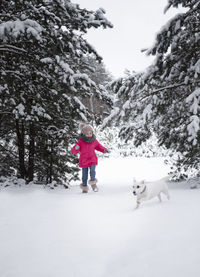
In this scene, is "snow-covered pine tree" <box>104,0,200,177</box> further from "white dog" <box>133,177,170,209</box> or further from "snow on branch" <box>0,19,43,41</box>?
"snow on branch" <box>0,19,43,41</box>

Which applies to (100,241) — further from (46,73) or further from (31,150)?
(46,73)

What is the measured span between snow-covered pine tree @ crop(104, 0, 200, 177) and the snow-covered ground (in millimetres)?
2208

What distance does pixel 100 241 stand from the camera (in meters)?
2.66

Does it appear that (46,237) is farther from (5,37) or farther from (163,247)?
(5,37)

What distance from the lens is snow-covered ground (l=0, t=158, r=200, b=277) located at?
2.04 metres

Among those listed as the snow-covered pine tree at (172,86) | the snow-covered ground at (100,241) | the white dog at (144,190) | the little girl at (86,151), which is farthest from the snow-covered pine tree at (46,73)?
the white dog at (144,190)

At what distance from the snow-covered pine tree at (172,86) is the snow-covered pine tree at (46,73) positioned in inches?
46.7

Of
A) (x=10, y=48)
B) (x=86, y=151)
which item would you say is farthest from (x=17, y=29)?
(x=86, y=151)

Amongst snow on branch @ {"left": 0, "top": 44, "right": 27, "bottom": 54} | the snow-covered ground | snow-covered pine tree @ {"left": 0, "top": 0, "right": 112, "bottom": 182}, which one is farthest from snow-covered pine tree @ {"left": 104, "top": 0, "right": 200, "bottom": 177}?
snow on branch @ {"left": 0, "top": 44, "right": 27, "bottom": 54}

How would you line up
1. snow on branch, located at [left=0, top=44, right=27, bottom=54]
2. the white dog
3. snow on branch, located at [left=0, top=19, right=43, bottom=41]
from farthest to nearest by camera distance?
snow on branch, located at [left=0, top=44, right=27, bottom=54]
snow on branch, located at [left=0, top=19, right=43, bottom=41]
the white dog

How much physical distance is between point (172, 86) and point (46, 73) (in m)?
3.32

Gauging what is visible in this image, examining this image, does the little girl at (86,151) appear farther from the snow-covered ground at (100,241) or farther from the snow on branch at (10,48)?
the snow on branch at (10,48)

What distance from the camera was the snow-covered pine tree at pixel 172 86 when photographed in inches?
205

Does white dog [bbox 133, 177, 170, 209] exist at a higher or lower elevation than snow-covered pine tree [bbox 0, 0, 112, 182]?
lower
